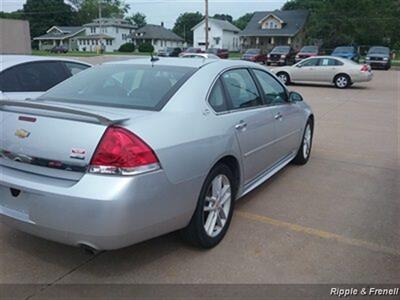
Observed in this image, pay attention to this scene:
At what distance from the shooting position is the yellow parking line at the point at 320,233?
370cm

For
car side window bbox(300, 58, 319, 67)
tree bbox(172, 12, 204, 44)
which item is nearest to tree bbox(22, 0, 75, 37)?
tree bbox(172, 12, 204, 44)

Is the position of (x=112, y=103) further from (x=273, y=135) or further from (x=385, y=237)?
(x=385, y=237)

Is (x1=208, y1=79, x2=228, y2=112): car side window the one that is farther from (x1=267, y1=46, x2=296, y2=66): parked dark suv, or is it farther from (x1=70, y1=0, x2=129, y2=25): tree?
(x1=70, y1=0, x2=129, y2=25): tree

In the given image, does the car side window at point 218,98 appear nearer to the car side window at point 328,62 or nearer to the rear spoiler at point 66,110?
the rear spoiler at point 66,110

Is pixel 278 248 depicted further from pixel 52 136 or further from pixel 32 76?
pixel 32 76

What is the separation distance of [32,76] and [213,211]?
3951 millimetres

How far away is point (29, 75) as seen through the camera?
612 cm

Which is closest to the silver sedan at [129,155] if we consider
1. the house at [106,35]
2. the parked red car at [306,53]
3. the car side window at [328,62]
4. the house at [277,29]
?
the car side window at [328,62]

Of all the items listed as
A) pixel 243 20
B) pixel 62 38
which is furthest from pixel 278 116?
pixel 243 20

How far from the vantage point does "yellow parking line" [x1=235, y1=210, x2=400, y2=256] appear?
3.70 m

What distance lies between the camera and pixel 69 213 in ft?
8.92

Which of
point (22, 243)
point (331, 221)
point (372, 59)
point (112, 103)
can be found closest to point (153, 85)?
point (112, 103)

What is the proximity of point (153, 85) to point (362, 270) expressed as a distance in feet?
7.55

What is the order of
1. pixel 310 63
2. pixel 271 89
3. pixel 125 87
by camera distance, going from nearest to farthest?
pixel 125 87
pixel 271 89
pixel 310 63
